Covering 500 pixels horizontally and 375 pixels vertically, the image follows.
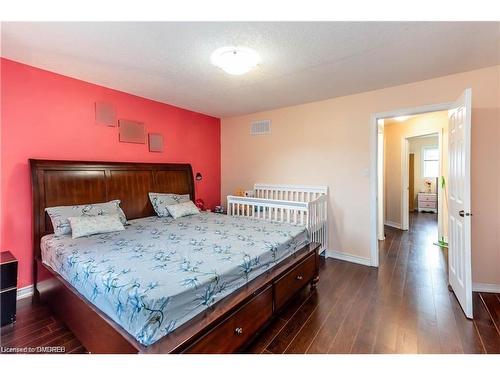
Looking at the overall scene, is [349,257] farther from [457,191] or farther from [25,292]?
[25,292]

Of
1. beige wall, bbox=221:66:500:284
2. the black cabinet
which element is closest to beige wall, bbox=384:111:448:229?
beige wall, bbox=221:66:500:284

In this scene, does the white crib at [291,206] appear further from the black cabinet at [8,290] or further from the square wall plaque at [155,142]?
the black cabinet at [8,290]

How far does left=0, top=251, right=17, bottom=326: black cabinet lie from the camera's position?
2.00m

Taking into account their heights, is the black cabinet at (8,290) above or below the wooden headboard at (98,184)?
below

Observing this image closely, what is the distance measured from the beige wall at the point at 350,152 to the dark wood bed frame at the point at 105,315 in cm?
127

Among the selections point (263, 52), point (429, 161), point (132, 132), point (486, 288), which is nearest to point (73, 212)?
point (132, 132)

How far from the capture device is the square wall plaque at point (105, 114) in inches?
120

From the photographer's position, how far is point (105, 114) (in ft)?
10.2

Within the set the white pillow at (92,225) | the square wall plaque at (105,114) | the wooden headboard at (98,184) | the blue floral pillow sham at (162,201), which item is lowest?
the white pillow at (92,225)

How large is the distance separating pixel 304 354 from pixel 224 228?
143cm

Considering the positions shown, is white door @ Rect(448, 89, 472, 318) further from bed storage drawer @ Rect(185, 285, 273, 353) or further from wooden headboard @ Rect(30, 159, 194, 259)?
wooden headboard @ Rect(30, 159, 194, 259)

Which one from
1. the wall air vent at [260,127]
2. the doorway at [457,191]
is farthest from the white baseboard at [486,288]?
the wall air vent at [260,127]

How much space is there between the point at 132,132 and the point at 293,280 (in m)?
3.01
